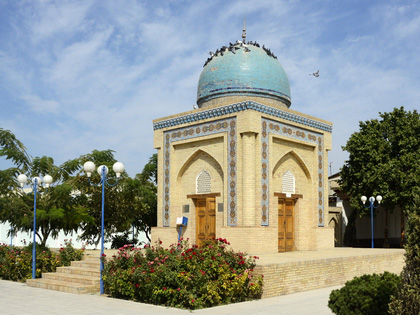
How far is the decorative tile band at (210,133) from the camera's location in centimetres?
1507

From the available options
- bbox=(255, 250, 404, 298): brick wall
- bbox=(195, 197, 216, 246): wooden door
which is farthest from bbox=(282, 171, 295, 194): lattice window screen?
bbox=(255, 250, 404, 298): brick wall

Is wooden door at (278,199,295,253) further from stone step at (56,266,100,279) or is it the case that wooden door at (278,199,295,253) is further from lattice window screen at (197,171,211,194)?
stone step at (56,266,100,279)

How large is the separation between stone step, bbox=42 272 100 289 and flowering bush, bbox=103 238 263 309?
830 mm

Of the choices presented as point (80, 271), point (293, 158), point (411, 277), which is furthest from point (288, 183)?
point (411, 277)

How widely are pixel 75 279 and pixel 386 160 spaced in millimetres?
17395

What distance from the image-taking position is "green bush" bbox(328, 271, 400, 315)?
6844 mm

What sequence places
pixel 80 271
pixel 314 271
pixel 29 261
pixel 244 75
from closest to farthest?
pixel 314 271 < pixel 80 271 < pixel 29 261 < pixel 244 75

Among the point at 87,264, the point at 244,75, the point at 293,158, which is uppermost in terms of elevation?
the point at 244,75

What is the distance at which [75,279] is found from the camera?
40.1ft

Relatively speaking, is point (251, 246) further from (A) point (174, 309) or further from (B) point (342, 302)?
(B) point (342, 302)

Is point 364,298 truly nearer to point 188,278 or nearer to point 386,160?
point 188,278

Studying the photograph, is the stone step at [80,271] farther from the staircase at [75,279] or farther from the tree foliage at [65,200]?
the tree foliage at [65,200]

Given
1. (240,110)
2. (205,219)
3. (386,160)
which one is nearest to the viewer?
(240,110)

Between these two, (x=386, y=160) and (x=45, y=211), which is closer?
(x=45, y=211)
